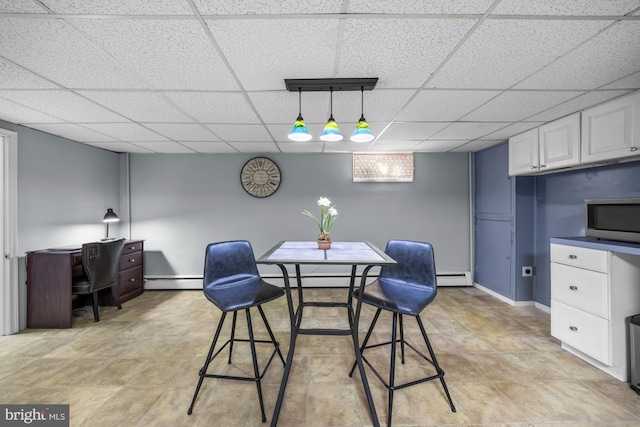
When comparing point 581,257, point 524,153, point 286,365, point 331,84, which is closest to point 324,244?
point 286,365

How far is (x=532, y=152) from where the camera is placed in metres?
3.53

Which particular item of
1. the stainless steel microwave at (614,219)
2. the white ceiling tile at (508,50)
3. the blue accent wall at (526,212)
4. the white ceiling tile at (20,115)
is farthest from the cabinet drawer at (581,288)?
the white ceiling tile at (20,115)

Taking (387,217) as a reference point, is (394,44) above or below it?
above

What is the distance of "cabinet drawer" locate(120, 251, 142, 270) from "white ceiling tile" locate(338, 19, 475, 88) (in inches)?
170

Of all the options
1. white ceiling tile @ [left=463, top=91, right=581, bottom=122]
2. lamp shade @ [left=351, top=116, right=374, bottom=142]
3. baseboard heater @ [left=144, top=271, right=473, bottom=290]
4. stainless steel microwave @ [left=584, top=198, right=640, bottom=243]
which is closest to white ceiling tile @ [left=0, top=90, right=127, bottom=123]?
lamp shade @ [left=351, top=116, right=374, bottom=142]

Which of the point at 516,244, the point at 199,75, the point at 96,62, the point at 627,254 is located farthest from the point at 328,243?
the point at 516,244

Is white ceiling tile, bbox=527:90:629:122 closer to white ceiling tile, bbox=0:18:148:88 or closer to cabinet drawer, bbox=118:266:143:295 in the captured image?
white ceiling tile, bbox=0:18:148:88

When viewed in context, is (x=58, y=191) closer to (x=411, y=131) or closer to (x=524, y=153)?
(x=411, y=131)

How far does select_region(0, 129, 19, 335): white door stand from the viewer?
3.06 meters

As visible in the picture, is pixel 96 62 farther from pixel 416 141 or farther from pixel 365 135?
pixel 416 141

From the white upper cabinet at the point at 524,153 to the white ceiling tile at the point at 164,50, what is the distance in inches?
149

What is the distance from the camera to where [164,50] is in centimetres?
177

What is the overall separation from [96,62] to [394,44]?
2095 millimetres

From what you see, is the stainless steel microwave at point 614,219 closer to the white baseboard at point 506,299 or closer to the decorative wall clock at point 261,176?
the white baseboard at point 506,299
